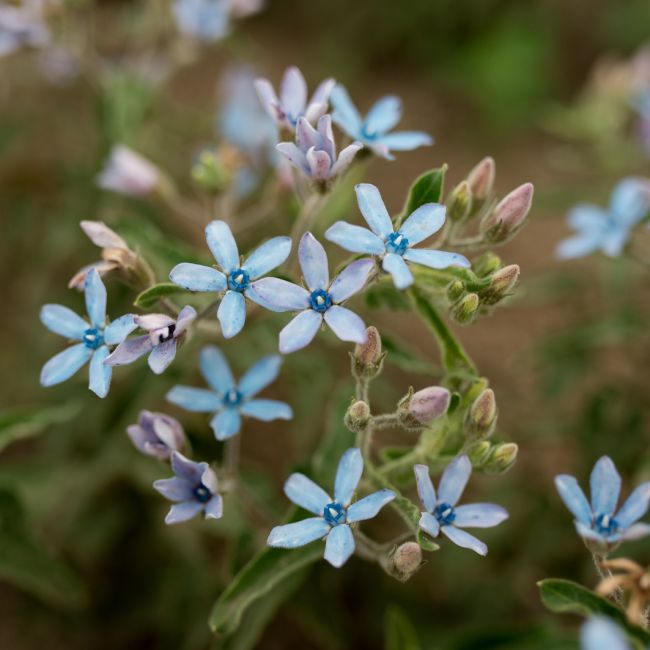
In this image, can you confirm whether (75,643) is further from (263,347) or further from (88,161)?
(88,161)

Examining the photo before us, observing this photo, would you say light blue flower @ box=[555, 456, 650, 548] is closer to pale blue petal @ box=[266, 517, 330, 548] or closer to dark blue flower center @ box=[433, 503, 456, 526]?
dark blue flower center @ box=[433, 503, 456, 526]

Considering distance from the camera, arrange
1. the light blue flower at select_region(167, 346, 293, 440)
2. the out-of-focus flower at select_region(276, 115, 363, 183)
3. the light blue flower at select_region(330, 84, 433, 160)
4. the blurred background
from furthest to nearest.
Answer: the blurred background < the light blue flower at select_region(330, 84, 433, 160) < the light blue flower at select_region(167, 346, 293, 440) < the out-of-focus flower at select_region(276, 115, 363, 183)

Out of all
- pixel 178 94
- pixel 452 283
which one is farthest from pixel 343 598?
pixel 178 94

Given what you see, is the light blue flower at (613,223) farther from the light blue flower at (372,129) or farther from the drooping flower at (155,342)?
the drooping flower at (155,342)

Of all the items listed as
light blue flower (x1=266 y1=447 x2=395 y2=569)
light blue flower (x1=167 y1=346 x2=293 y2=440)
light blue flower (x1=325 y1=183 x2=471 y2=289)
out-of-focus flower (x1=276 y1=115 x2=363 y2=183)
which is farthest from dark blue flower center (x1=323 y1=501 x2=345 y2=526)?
out-of-focus flower (x1=276 y1=115 x2=363 y2=183)

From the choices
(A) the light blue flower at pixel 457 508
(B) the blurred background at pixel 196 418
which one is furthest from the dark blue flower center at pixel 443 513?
(B) the blurred background at pixel 196 418
